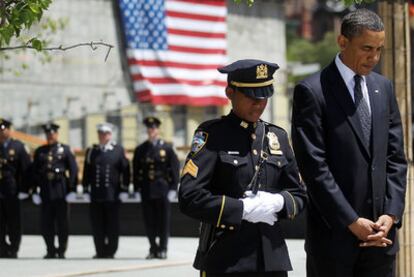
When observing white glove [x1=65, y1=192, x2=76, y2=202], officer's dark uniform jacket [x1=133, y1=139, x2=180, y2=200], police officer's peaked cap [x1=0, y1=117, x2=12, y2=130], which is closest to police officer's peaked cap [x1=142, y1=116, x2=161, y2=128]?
officer's dark uniform jacket [x1=133, y1=139, x2=180, y2=200]

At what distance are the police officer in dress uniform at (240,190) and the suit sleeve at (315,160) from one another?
0.55 ft

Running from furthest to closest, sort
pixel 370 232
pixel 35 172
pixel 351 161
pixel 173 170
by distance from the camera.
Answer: pixel 35 172, pixel 173 170, pixel 351 161, pixel 370 232

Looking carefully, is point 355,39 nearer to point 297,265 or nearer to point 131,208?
point 297,265

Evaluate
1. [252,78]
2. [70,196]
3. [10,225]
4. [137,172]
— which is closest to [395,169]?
[252,78]

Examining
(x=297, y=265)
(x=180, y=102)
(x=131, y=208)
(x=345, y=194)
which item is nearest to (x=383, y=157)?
(x=345, y=194)

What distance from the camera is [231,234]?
4945 millimetres

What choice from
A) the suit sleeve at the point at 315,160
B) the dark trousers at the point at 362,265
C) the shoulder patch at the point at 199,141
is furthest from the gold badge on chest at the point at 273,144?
the dark trousers at the point at 362,265

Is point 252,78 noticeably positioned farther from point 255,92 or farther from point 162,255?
point 162,255

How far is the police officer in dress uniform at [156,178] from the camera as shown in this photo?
1330 cm

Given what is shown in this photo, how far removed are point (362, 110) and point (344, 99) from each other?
11cm

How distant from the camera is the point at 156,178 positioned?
524 inches

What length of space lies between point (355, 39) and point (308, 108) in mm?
406

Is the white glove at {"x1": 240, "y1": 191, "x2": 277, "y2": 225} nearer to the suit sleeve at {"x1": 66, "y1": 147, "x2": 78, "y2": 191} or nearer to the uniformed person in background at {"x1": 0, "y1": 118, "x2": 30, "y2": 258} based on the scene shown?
the suit sleeve at {"x1": 66, "y1": 147, "x2": 78, "y2": 191}

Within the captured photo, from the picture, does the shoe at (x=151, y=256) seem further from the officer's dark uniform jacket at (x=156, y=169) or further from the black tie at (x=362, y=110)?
the black tie at (x=362, y=110)
